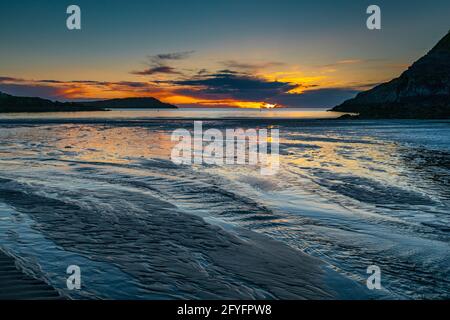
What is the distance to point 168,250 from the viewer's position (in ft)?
20.5

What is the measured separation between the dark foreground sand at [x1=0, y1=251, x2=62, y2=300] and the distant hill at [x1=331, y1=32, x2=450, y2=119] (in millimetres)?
73315

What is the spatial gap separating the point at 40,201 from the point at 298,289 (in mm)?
7292

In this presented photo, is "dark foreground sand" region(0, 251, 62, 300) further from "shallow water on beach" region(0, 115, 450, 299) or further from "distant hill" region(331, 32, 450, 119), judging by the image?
"distant hill" region(331, 32, 450, 119)

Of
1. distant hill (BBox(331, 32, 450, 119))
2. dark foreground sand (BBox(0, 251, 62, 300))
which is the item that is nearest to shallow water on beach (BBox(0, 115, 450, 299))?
dark foreground sand (BBox(0, 251, 62, 300))

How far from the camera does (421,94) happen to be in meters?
130

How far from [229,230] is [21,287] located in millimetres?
3715

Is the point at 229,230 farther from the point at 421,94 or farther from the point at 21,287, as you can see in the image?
the point at 421,94

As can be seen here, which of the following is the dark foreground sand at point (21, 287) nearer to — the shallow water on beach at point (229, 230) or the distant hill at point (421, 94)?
the shallow water on beach at point (229, 230)

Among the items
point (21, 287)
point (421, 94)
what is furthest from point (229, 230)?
point (421, 94)

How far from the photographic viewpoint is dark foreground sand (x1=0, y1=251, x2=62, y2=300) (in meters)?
4.58

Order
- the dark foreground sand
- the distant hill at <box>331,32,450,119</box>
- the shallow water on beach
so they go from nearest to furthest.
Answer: the dark foreground sand → the shallow water on beach → the distant hill at <box>331,32,450,119</box>

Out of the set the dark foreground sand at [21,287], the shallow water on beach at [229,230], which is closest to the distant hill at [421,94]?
the shallow water on beach at [229,230]

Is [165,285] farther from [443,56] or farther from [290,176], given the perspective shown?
[443,56]

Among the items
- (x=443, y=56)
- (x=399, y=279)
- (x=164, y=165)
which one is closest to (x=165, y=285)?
(x=399, y=279)
